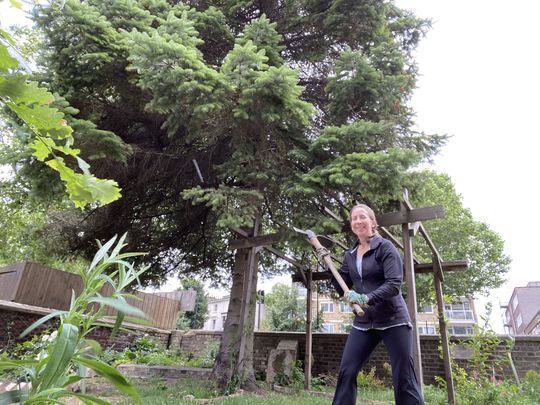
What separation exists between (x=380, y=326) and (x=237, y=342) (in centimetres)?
440

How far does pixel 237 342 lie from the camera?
6.50 m

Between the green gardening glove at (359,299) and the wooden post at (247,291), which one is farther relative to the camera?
the wooden post at (247,291)

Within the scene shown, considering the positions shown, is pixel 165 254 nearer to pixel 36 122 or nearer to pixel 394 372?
pixel 394 372

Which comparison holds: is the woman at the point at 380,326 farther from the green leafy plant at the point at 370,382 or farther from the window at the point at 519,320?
the window at the point at 519,320

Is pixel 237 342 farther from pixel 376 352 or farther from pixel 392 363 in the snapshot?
pixel 392 363

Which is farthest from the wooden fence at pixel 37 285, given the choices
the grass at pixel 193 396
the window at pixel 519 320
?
the window at pixel 519 320

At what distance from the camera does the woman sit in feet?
8.18

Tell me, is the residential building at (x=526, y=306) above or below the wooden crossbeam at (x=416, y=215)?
above

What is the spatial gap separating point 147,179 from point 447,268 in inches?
221

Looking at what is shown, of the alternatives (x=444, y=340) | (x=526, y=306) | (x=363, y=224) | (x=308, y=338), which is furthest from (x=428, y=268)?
(x=526, y=306)

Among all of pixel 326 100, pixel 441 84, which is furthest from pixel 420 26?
pixel 326 100

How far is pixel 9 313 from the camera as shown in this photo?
7750 mm

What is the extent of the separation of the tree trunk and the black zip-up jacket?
12.0 ft

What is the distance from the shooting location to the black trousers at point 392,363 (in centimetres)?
247
